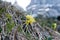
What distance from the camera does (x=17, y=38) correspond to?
197 inches

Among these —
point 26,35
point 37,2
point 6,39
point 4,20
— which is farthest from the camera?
point 37,2

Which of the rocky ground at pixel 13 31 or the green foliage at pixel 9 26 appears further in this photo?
the green foliage at pixel 9 26

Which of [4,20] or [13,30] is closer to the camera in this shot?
[13,30]

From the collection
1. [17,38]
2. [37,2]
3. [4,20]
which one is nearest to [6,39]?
[17,38]

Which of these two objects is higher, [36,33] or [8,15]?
[8,15]

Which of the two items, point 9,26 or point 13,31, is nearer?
point 13,31

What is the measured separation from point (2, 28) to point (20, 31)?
0.41 m

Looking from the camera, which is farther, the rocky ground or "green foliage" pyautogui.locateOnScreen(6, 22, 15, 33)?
"green foliage" pyautogui.locateOnScreen(6, 22, 15, 33)

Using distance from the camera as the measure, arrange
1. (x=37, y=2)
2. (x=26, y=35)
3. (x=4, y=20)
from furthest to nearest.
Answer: (x=37, y=2) < (x=4, y=20) < (x=26, y=35)

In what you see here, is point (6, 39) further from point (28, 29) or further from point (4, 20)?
point (4, 20)

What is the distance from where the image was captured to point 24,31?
17.9 feet

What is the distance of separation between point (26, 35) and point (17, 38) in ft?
1.12

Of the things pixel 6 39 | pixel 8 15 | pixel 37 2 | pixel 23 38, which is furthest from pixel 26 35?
pixel 37 2

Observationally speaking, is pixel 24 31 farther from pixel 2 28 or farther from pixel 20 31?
pixel 2 28
